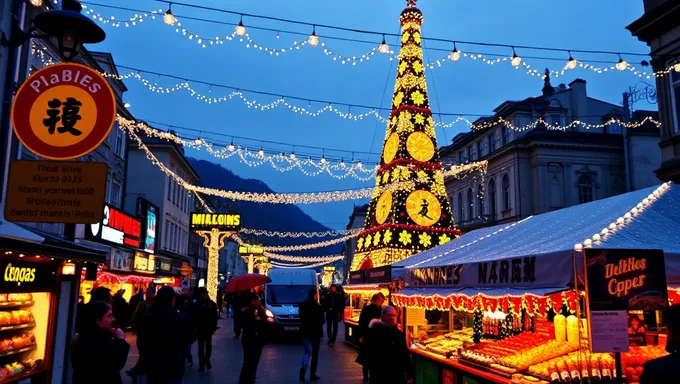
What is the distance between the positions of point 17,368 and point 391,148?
18.4m

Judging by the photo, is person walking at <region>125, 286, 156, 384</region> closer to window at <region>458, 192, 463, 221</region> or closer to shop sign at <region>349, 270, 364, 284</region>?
shop sign at <region>349, 270, 364, 284</region>

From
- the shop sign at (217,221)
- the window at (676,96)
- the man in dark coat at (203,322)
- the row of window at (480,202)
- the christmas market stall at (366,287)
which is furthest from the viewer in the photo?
the row of window at (480,202)

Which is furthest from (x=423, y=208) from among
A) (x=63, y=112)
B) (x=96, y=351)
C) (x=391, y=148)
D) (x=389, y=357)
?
(x=96, y=351)

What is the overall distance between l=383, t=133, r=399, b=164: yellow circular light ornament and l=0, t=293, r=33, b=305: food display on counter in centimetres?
1742

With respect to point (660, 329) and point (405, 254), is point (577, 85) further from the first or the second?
point (660, 329)

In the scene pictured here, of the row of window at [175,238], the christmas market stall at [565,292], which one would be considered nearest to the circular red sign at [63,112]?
the christmas market stall at [565,292]

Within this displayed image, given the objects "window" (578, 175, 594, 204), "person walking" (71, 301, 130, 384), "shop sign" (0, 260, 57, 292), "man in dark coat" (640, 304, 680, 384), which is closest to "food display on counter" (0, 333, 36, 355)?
"shop sign" (0, 260, 57, 292)

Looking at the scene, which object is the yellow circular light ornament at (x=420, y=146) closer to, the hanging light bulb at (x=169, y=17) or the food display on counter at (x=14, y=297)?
the hanging light bulb at (x=169, y=17)

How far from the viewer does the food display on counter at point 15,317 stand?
7199 millimetres

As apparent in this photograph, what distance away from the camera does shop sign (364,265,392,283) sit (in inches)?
554

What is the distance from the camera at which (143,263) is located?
29.9m

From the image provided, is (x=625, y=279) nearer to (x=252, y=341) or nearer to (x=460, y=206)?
(x=252, y=341)

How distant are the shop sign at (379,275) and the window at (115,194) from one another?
62.9 ft

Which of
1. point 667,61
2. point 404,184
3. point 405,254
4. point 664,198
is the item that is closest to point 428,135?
point 404,184
